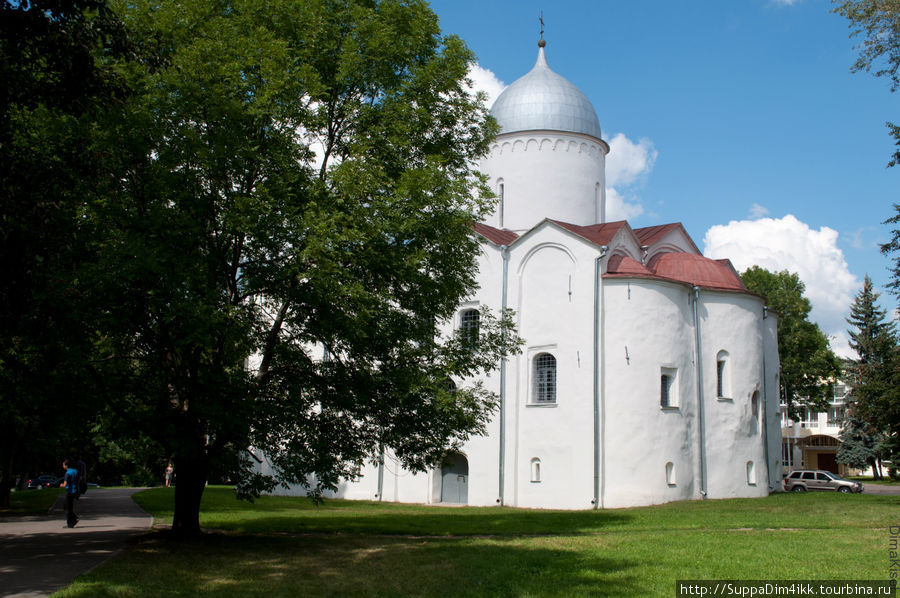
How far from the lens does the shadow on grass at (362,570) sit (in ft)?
29.2

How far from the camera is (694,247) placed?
30.7 m

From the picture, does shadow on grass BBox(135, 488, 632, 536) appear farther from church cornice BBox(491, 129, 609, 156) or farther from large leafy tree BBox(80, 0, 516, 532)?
church cornice BBox(491, 129, 609, 156)

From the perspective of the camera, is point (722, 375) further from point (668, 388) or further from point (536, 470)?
point (536, 470)

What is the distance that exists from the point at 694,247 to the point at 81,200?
24653 mm

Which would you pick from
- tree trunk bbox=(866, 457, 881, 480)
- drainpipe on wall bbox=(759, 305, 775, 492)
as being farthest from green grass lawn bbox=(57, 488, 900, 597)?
tree trunk bbox=(866, 457, 881, 480)

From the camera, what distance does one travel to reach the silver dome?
30.1m

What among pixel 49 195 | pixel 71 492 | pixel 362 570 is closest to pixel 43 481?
pixel 71 492

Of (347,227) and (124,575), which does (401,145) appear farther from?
(124,575)

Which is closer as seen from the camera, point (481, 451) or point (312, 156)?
point (312, 156)

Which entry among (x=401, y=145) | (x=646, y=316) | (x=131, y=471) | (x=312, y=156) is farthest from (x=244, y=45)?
(x=131, y=471)

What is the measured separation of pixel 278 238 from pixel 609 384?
14.8 m

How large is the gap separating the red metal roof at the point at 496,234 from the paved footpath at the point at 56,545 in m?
14.4

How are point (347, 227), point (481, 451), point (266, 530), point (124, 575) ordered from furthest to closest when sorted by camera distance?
point (481, 451)
point (266, 530)
point (347, 227)
point (124, 575)

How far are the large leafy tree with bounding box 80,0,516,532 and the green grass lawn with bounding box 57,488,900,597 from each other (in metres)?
1.54
